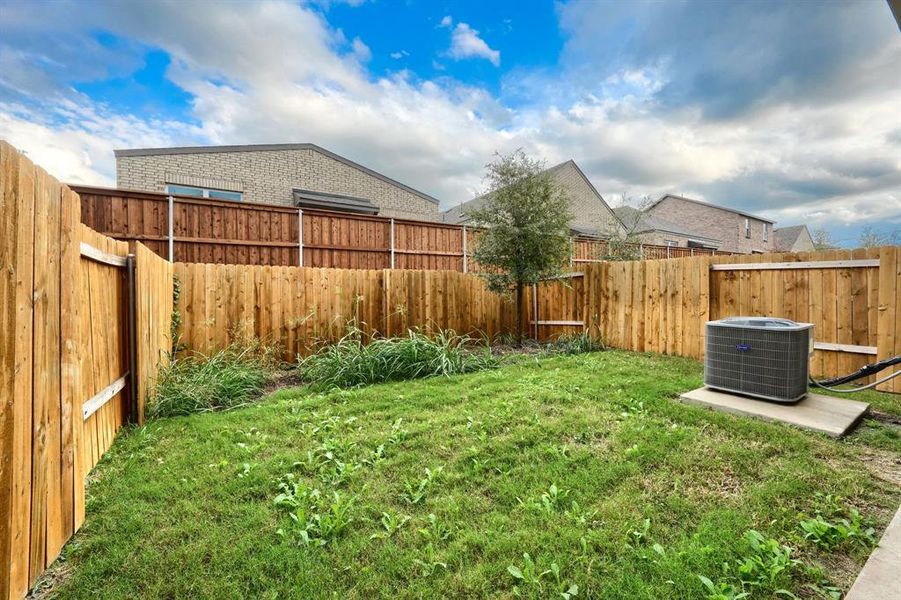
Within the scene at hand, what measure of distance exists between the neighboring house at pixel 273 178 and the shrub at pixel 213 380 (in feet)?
A: 25.8

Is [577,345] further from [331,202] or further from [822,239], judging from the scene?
[822,239]

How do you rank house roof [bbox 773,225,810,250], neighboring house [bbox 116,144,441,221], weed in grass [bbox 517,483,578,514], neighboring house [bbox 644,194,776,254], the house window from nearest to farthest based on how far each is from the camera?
weed in grass [bbox 517,483,578,514]
neighboring house [bbox 116,144,441,221]
the house window
neighboring house [bbox 644,194,776,254]
house roof [bbox 773,225,810,250]

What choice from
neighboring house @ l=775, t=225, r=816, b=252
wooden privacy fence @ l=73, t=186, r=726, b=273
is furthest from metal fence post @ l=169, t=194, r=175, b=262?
neighboring house @ l=775, t=225, r=816, b=252

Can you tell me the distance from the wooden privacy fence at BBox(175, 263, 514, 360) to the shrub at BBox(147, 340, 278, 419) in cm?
25

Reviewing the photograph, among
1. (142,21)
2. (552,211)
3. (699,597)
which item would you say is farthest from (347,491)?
(142,21)

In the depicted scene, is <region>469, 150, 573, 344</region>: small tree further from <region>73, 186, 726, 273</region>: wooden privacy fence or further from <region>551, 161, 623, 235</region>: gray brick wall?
<region>551, 161, 623, 235</region>: gray brick wall

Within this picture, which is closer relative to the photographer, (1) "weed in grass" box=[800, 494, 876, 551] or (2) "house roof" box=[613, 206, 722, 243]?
(1) "weed in grass" box=[800, 494, 876, 551]

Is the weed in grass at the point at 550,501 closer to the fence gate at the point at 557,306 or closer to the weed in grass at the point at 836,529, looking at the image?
the weed in grass at the point at 836,529

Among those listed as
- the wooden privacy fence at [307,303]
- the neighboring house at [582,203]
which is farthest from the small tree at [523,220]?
the neighboring house at [582,203]

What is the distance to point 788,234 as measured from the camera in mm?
32562

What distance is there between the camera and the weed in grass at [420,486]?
2188mm

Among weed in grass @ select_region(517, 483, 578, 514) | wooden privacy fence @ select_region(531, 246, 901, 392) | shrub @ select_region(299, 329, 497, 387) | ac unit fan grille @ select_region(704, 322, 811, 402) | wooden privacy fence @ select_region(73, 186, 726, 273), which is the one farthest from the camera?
wooden privacy fence @ select_region(73, 186, 726, 273)

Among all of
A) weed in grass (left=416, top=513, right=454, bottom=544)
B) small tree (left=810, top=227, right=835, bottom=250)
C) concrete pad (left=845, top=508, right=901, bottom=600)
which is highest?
small tree (left=810, top=227, right=835, bottom=250)

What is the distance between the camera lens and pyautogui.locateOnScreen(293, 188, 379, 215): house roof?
569 inches
